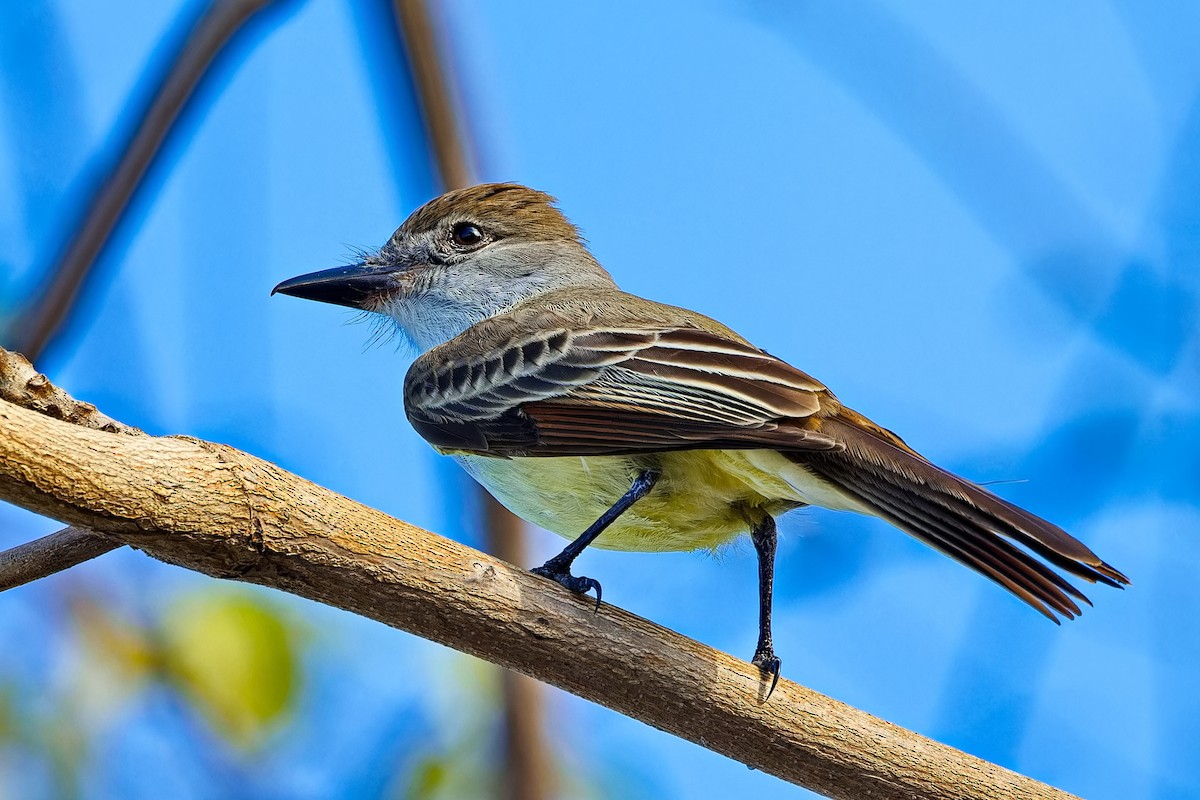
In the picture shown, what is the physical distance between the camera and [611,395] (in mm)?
4289

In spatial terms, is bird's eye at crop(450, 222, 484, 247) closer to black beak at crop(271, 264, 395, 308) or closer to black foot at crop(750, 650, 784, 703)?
black beak at crop(271, 264, 395, 308)

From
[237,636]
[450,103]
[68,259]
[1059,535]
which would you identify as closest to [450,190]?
[450,103]

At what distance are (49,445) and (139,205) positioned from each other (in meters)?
2.92

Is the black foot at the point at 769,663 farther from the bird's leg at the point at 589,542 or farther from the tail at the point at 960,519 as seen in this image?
the tail at the point at 960,519

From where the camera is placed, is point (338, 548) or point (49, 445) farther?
point (338, 548)

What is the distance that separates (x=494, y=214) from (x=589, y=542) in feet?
7.99

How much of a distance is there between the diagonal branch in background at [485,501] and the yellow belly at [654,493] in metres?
1.26

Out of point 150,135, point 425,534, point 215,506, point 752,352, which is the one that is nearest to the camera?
point 215,506

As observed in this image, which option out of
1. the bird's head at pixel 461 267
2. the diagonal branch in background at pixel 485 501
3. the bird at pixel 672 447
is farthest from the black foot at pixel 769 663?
the bird's head at pixel 461 267

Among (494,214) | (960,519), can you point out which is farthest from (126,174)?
(960,519)

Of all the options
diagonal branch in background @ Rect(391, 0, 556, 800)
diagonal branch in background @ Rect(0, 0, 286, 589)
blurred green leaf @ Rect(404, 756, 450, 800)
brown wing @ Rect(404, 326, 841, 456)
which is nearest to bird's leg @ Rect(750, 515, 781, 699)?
brown wing @ Rect(404, 326, 841, 456)

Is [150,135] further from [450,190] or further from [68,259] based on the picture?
[450,190]

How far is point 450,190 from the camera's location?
655cm

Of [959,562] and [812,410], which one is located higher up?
[812,410]
